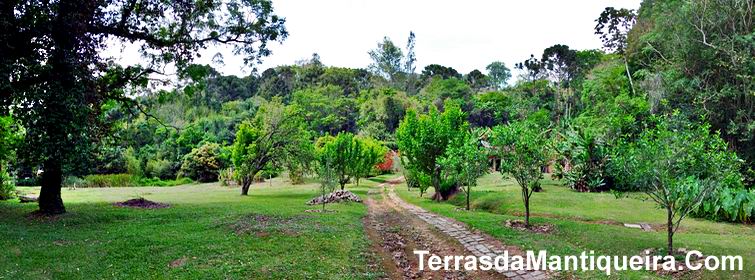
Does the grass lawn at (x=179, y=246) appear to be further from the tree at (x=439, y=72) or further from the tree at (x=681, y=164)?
the tree at (x=439, y=72)

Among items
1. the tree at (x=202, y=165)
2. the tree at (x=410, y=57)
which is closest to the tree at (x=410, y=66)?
the tree at (x=410, y=57)

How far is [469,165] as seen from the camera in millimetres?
20875

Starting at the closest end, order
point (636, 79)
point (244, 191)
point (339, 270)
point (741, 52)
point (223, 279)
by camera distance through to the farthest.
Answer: point (223, 279) < point (339, 270) < point (741, 52) < point (244, 191) < point (636, 79)

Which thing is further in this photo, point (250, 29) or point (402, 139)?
point (402, 139)

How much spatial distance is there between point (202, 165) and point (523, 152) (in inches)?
1649

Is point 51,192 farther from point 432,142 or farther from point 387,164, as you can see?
point 387,164

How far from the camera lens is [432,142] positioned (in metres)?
28.0

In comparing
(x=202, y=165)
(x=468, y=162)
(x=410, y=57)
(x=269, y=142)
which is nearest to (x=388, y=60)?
(x=410, y=57)

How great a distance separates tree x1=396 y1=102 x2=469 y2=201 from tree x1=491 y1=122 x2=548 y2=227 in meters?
10.6

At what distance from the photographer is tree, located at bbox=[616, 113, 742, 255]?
11.2 meters

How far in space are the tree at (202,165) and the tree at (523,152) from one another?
40.6 m

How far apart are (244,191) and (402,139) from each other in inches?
471

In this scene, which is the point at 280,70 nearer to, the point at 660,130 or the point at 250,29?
the point at 250,29

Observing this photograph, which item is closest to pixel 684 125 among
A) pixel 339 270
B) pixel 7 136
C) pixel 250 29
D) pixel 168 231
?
pixel 339 270
